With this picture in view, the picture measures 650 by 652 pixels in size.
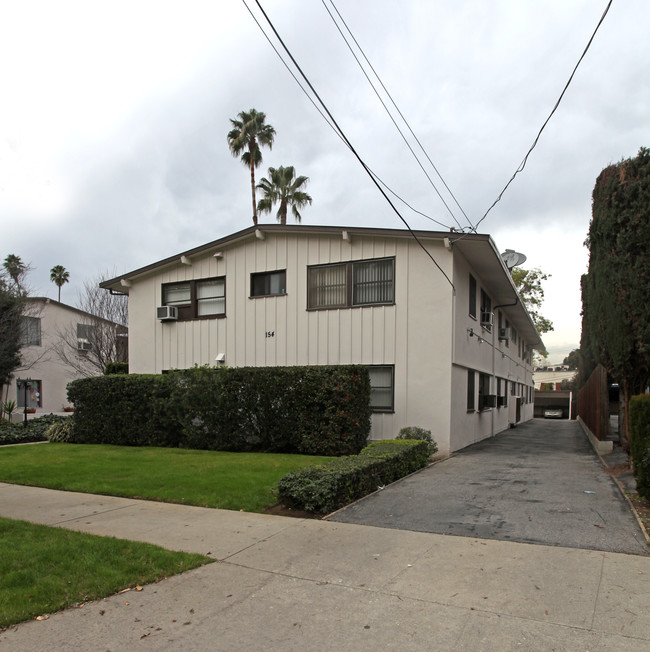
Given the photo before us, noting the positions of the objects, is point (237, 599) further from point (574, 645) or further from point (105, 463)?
point (105, 463)

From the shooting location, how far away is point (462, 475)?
32.5 feet

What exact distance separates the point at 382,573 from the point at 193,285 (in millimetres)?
13645

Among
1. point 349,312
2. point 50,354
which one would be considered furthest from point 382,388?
point 50,354

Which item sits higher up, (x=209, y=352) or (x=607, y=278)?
(x=607, y=278)

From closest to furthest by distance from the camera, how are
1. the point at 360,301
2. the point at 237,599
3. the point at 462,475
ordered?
the point at 237,599 → the point at 462,475 → the point at 360,301

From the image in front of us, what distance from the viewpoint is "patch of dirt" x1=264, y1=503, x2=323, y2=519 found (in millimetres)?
6840

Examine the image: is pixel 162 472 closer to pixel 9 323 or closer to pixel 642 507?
pixel 642 507

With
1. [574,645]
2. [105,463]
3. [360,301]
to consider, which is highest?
[360,301]

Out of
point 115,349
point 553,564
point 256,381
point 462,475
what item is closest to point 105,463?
point 256,381

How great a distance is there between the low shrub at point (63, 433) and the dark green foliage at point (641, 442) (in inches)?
570

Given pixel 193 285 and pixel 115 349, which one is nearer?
pixel 193 285

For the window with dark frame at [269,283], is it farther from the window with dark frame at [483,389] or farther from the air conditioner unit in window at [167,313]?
the window with dark frame at [483,389]

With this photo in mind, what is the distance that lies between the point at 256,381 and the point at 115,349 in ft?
53.8

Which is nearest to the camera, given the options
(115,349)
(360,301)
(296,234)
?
(360,301)
